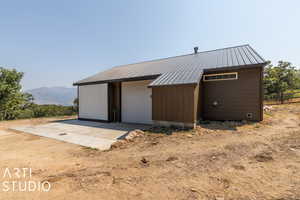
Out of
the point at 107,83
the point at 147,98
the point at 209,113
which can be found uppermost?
the point at 107,83

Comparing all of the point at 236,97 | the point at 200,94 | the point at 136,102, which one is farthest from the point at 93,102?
the point at 236,97

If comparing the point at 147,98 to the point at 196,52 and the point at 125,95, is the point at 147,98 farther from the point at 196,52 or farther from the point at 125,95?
the point at 196,52

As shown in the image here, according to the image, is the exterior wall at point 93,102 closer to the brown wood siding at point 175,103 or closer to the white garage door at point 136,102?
the white garage door at point 136,102

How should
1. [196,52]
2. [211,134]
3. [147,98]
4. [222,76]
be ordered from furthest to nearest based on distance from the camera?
[196,52] < [147,98] < [222,76] < [211,134]

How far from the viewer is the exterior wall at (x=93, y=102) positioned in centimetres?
945

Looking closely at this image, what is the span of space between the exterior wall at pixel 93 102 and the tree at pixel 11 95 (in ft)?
26.1

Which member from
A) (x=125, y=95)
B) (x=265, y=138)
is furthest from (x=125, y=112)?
(x=265, y=138)

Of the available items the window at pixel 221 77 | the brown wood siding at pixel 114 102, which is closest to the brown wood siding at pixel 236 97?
the window at pixel 221 77

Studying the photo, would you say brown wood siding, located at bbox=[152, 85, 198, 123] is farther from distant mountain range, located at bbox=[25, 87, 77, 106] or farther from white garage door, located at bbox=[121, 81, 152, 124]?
distant mountain range, located at bbox=[25, 87, 77, 106]

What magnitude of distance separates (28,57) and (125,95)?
581 inches

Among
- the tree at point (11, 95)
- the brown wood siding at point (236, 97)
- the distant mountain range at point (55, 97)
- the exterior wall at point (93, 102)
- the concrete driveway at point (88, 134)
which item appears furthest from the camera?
Result: the distant mountain range at point (55, 97)

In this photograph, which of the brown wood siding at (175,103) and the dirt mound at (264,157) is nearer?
the dirt mound at (264,157)

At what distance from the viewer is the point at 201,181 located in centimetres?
233

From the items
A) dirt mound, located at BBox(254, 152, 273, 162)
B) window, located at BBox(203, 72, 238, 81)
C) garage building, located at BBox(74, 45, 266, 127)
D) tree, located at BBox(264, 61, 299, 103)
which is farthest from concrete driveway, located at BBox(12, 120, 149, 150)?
tree, located at BBox(264, 61, 299, 103)
